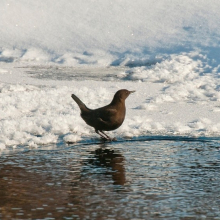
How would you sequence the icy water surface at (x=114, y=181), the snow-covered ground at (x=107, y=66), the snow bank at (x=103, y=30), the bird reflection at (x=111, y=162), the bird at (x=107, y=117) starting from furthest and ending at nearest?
the snow bank at (x=103, y=30), the snow-covered ground at (x=107, y=66), the bird at (x=107, y=117), the bird reflection at (x=111, y=162), the icy water surface at (x=114, y=181)

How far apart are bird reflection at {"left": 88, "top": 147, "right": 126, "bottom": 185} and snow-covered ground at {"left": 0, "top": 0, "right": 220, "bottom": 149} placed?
808 mm

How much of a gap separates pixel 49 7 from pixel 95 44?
2843 millimetres

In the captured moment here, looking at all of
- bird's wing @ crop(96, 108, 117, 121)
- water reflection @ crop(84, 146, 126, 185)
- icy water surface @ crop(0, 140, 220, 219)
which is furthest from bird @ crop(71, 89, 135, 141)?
water reflection @ crop(84, 146, 126, 185)

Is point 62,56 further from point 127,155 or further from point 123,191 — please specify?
point 123,191

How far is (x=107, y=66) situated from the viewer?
45.3ft

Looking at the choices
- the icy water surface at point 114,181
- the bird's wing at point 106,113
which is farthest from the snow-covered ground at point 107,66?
the icy water surface at point 114,181

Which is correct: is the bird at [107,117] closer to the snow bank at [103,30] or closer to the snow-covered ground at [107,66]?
the snow-covered ground at [107,66]

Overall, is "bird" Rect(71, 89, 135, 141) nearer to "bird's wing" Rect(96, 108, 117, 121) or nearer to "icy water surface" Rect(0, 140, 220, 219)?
"bird's wing" Rect(96, 108, 117, 121)

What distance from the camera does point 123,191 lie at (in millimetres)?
5000

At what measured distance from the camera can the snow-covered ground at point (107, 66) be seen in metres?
8.31

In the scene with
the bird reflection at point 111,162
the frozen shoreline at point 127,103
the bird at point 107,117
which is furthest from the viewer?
the frozen shoreline at point 127,103

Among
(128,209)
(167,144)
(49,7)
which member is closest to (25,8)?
(49,7)

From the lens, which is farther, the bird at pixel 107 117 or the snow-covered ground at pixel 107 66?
the snow-covered ground at pixel 107 66

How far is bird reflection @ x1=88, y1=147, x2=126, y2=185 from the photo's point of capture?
5564 millimetres
